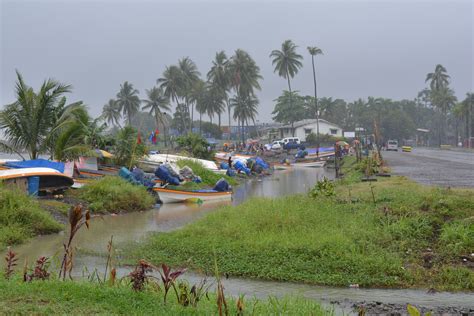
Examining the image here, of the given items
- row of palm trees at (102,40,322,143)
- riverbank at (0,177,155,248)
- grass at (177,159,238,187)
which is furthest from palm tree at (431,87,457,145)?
riverbank at (0,177,155,248)

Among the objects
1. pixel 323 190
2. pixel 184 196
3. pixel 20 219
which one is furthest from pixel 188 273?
pixel 184 196

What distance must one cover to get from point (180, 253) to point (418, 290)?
16.4 ft

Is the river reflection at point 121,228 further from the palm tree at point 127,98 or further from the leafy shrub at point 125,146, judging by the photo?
the palm tree at point 127,98

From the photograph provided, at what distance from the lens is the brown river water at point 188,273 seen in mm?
8305

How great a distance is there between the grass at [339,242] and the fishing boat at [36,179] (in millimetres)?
7175

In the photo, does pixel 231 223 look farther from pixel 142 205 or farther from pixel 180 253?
pixel 142 205

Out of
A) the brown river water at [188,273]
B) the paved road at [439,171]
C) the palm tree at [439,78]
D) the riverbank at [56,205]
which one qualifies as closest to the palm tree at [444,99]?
the palm tree at [439,78]

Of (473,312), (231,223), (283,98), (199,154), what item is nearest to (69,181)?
(231,223)

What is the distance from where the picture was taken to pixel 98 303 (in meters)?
6.12

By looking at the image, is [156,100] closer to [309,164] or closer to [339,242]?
[309,164]

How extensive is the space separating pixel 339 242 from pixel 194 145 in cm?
3315

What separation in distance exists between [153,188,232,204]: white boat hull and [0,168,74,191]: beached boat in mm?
4260

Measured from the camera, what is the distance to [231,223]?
12.7 metres

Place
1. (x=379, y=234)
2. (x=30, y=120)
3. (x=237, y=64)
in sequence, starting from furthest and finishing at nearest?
(x=237, y=64) → (x=30, y=120) → (x=379, y=234)
